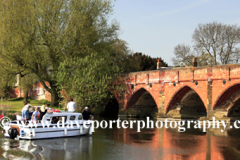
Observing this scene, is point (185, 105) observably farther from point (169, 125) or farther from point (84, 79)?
point (84, 79)

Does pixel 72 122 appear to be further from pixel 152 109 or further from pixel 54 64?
pixel 152 109

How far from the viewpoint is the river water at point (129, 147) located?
548 inches

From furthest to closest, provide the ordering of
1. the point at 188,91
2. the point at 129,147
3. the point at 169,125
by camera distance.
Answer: the point at 188,91 < the point at 169,125 < the point at 129,147

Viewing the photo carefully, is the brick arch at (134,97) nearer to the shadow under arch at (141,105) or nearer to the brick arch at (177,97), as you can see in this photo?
the shadow under arch at (141,105)

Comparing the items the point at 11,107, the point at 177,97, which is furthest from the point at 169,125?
the point at 11,107

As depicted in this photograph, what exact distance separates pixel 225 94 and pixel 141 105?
11.0 metres

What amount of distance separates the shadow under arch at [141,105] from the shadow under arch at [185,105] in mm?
4434

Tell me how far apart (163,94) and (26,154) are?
1903 cm

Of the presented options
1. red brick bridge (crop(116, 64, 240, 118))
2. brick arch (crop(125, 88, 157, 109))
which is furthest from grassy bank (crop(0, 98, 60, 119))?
red brick bridge (crop(116, 64, 240, 118))

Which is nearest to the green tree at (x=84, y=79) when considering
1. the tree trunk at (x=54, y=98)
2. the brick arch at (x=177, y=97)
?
the tree trunk at (x=54, y=98)

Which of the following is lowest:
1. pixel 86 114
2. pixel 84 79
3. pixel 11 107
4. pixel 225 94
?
pixel 86 114

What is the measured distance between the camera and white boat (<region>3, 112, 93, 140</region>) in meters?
17.2

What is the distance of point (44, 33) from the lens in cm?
3077

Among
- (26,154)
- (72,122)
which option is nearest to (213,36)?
(72,122)
